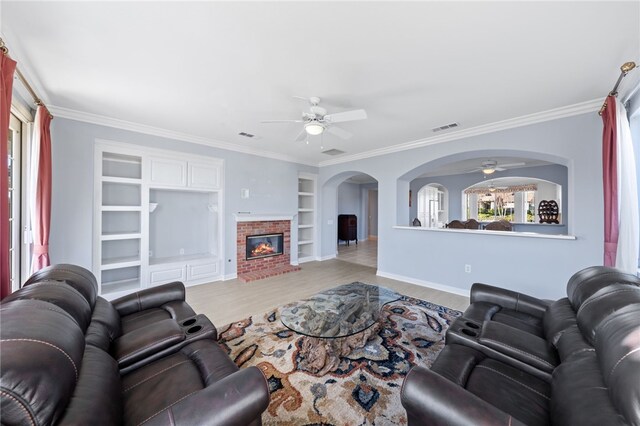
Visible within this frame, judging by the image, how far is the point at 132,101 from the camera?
296 centimetres

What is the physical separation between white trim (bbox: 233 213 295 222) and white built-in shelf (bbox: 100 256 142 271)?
172 centimetres

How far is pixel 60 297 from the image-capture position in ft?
4.50

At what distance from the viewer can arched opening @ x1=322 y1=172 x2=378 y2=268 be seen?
6.66 meters

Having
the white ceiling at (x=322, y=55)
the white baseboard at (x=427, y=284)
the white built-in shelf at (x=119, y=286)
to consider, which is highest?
the white ceiling at (x=322, y=55)

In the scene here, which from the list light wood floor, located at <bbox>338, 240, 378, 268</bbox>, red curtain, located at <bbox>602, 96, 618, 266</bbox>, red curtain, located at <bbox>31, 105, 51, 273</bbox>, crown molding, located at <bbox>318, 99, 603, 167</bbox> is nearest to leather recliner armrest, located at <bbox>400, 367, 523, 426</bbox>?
red curtain, located at <bbox>602, 96, 618, 266</bbox>

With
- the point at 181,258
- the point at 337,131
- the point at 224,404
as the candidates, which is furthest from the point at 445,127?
the point at 181,258

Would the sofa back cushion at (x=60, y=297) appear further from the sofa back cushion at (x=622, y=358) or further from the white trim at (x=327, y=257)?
the white trim at (x=327, y=257)

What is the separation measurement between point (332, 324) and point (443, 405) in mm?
1259

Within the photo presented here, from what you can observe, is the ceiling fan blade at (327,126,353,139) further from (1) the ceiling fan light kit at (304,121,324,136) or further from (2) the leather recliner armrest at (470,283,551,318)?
(2) the leather recliner armrest at (470,283,551,318)

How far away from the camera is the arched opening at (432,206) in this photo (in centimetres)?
990

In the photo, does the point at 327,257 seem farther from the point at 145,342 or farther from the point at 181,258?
the point at 145,342

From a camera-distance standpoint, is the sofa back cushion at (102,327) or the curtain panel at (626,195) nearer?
the sofa back cushion at (102,327)

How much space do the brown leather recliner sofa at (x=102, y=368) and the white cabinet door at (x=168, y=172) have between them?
252cm

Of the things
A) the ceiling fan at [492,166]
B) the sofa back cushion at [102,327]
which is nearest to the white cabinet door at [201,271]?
the sofa back cushion at [102,327]
